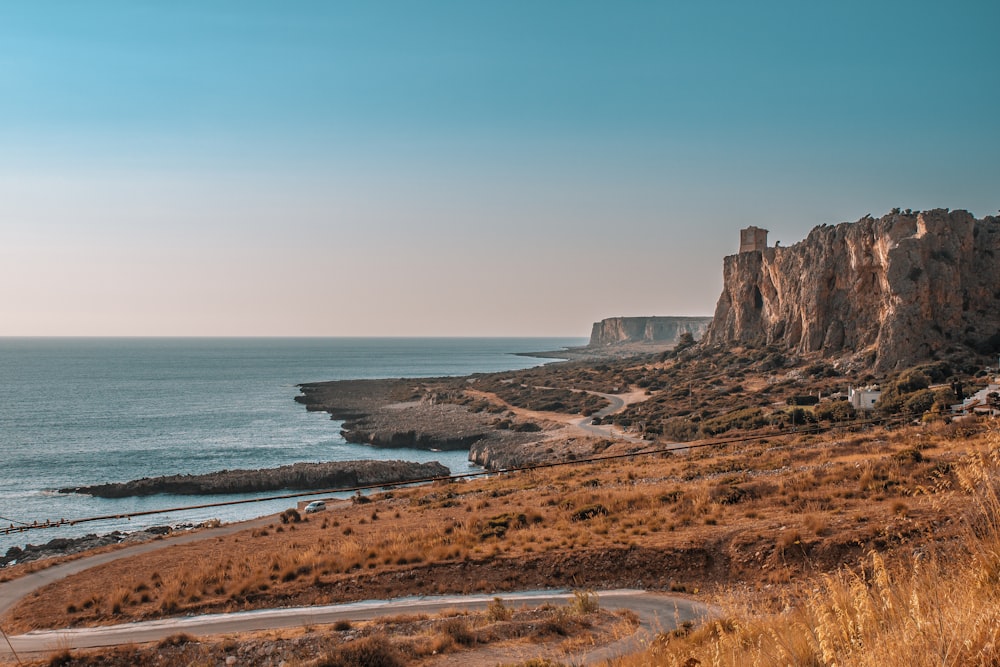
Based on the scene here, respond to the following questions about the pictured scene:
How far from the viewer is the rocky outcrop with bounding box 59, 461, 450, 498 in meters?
43.4

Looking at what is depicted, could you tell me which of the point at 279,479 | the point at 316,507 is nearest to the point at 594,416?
the point at 279,479

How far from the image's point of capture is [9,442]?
60406 mm

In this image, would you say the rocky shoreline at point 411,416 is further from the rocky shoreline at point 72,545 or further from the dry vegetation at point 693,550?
the dry vegetation at point 693,550

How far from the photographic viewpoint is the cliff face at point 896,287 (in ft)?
168

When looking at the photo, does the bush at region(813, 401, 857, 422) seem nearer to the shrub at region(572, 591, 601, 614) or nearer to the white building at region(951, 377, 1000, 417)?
the white building at region(951, 377, 1000, 417)

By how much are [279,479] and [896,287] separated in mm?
50506

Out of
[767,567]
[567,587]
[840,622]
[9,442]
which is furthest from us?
[9,442]

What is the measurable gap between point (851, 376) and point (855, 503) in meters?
41.7

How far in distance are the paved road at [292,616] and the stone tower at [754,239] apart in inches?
3522

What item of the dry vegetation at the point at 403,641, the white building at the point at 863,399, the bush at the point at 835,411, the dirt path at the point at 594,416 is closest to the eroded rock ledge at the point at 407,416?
the dirt path at the point at 594,416

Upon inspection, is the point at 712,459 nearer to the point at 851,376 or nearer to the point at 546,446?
the point at 546,446

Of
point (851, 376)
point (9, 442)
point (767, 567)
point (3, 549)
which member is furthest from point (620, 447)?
point (9, 442)

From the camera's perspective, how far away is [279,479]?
45.9m

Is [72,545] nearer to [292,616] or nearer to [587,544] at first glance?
[292,616]
